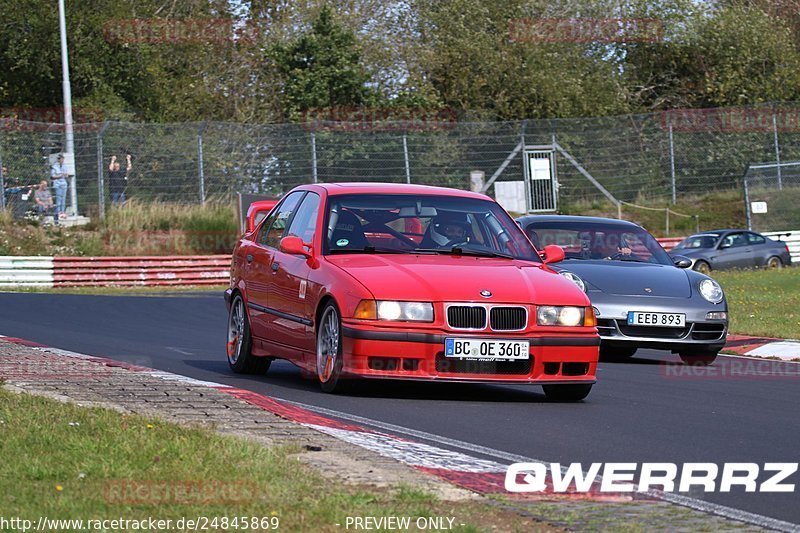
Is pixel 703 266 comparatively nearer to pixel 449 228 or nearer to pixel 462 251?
pixel 449 228

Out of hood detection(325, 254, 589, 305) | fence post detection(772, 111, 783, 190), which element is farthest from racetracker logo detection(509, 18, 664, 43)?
hood detection(325, 254, 589, 305)

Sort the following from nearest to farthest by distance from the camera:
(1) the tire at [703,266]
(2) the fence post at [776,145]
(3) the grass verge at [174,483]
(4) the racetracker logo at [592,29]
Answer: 1. (3) the grass verge at [174,483]
2. (1) the tire at [703,266]
3. (2) the fence post at [776,145]
4. (4) the racetracker logo at [592,29]

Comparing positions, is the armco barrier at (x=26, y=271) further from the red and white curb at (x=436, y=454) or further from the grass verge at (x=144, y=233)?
the red and white curb at (x=436, y=454)

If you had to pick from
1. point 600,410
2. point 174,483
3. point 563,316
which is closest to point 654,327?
point 563,316

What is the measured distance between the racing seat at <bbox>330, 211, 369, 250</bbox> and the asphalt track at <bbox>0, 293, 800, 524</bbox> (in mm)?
990

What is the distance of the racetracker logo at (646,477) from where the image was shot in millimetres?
5859

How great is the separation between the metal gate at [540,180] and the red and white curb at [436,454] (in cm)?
2513

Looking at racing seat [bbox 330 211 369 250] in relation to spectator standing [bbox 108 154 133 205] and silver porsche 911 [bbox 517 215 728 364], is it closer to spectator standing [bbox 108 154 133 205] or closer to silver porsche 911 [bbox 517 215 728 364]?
silver porsche 911 [bbox 517 215 728 364]

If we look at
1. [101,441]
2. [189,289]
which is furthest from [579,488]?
[189,289]

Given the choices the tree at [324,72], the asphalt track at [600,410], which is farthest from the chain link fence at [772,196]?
the asphalt track at [600,410]

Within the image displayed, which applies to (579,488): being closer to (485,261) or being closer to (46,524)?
(46,524)

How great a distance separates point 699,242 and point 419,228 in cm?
2326

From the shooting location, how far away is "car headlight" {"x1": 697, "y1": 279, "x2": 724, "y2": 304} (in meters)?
12.9

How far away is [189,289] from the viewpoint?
28.7 metres
